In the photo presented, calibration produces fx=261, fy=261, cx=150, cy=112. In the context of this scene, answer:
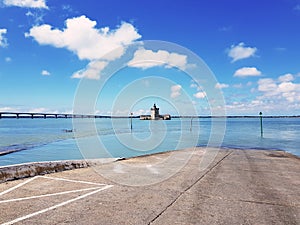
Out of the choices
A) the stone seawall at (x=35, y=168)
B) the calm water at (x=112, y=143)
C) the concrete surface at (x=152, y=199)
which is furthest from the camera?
the calm water at (x=112, y=143)

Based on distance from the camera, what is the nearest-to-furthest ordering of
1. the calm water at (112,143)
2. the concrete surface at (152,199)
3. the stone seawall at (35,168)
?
the concrete surface at (152,199) → the stone seawall at (35,168) → the calm water at (112,143)

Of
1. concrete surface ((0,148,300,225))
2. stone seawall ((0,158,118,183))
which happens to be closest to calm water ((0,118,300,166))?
stone seawall ((0,158,118,183))

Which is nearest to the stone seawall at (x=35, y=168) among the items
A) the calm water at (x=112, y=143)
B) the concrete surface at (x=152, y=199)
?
the concrete surface at (x=152, y=199)

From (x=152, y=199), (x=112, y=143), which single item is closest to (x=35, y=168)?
(x=152, y=199)

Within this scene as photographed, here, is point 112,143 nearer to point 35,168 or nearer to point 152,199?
point 35,168

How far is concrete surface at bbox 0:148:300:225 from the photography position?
183 inches

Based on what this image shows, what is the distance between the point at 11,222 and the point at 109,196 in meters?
2.11

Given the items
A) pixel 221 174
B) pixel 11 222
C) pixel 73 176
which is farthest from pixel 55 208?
pixel 221 174

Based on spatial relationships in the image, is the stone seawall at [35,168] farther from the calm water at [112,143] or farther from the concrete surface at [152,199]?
the calm water at [112,143]

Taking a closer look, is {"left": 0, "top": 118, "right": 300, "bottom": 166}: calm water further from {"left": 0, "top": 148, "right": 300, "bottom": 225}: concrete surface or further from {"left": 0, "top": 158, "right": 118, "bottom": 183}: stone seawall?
{"left": 0, "top": 148, "right": 300, "bottom": 225}: concrete surface

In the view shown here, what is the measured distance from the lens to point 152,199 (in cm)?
573

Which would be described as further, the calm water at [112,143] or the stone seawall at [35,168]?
the calm water at [112,143]

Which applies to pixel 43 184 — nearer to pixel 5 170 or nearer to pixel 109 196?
pixel 5 170

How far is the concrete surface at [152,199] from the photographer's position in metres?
4.64
